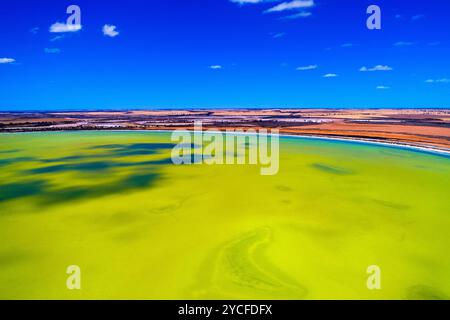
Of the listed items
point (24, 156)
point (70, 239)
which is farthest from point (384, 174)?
point (24, 156)

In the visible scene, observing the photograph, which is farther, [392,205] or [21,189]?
[21,189]

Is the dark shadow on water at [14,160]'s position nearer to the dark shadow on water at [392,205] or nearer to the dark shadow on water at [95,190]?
the dark shadow on water at [95,190]

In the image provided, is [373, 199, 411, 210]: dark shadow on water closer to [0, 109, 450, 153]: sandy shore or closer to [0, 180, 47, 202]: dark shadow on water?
[0, 180, 47, 202]: dark shadow on water

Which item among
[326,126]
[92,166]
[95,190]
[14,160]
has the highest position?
[326,126]

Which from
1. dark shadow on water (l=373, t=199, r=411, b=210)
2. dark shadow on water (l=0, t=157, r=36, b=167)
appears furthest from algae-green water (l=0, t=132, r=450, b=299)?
dark shadow on water (l=0, t=157, r=36, b=167)

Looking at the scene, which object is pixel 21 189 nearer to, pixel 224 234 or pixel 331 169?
pixel 224 234

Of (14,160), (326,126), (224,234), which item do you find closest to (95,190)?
(224,234)

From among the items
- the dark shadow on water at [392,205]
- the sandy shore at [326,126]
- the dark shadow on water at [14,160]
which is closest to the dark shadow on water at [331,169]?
the dark shadow on water at [392,205]
